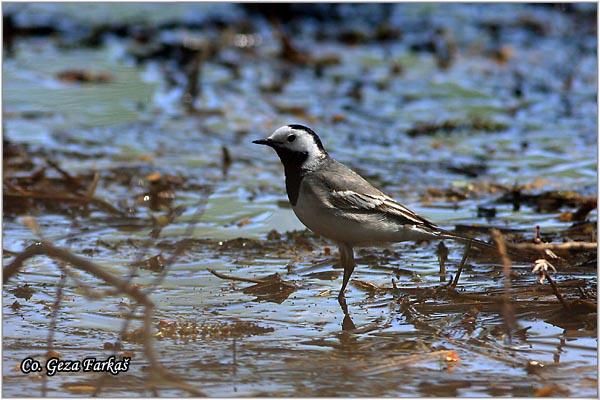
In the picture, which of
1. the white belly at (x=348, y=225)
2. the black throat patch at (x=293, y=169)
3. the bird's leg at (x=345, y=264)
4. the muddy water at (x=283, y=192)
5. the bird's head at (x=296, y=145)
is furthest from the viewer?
the bird's head at (x=296, y=145)

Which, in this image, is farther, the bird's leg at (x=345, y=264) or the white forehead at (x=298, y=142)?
the white forehead at (x=298, y=142)

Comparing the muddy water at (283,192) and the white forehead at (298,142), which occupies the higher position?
the white forehead at (298,142)

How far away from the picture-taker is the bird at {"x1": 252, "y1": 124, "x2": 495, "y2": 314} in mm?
6234

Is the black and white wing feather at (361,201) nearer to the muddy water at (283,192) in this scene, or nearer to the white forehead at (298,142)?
the white forehead at (298,142)

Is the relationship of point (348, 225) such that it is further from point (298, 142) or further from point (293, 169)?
point (298, 142)

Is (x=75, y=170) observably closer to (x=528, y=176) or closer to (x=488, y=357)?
(x=528, y=176)

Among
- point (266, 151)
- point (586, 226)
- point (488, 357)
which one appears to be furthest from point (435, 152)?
point (488, 357)

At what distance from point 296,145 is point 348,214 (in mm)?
613

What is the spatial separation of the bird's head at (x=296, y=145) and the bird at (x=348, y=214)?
3.3 inches

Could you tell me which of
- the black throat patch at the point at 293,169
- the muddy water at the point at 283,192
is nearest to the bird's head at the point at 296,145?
the black throat patch at the point at 293,169

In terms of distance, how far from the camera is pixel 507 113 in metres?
11.3

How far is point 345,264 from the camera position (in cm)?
630

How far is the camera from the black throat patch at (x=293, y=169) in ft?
21.1

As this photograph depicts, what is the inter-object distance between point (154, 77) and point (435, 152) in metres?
4.17
